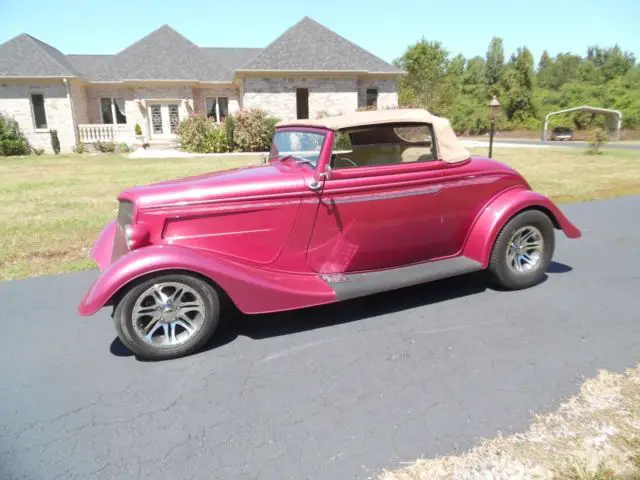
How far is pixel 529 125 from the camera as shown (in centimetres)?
4591

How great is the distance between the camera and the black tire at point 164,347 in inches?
117

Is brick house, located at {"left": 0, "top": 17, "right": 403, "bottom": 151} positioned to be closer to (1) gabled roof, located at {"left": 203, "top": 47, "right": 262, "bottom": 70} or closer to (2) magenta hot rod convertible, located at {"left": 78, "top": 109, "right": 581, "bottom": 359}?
(1) gabled roof, located at {"left": 203, "top": 47, "right": 262, "bottom": 70}

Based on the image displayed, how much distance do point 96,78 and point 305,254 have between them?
2563cm

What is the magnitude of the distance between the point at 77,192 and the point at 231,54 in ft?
74.8

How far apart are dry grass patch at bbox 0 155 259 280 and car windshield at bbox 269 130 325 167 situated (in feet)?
9.00

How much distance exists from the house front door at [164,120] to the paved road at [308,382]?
72.9 ft

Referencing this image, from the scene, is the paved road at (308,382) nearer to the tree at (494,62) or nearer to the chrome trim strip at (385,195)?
the chrome trim strip at (385,195)

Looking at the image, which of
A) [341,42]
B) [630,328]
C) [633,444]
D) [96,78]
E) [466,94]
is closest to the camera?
[633,444]

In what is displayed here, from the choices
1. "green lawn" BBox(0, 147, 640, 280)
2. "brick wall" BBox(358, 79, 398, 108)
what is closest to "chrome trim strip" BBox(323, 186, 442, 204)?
"green lawn" BBox(0, 147, 640, 280)

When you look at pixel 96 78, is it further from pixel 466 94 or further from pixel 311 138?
pixel 466 94

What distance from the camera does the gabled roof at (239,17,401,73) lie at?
24.0 m

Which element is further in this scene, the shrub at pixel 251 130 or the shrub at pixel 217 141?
the shrub at pixel 217 141

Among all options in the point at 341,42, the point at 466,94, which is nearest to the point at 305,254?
the point at 341,42

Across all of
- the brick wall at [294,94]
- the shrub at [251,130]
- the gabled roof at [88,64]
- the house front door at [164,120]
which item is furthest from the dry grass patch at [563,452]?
the gabled roof at [88,64]
